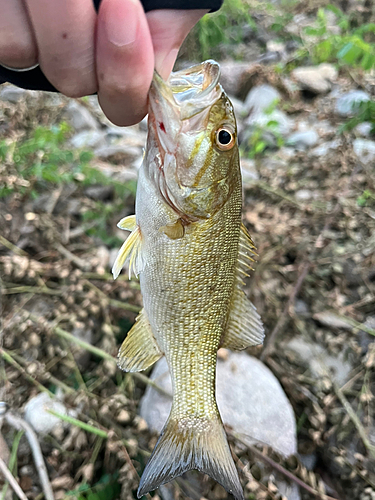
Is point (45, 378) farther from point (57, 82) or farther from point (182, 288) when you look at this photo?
point (57, 82)

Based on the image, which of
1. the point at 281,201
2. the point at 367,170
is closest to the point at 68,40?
the point at 281,201

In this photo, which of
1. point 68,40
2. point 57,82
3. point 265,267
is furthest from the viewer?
point 265,267

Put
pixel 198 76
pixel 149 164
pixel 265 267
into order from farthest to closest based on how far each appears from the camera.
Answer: pixel 265 267, pixel 149 164, pixel 198 76

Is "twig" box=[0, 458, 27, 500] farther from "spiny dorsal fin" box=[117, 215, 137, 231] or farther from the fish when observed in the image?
"spiny dorsal fin" box=[117, 215, 137, 231]

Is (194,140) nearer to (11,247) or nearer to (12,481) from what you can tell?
(12,481)

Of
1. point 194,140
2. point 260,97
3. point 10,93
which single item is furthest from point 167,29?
point 260,97

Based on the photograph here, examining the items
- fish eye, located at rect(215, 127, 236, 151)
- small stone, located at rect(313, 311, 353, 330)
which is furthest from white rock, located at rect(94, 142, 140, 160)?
fish eye, located at rect(215, 127, 236, 151)

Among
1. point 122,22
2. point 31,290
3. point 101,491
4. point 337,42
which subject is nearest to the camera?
point 122,22

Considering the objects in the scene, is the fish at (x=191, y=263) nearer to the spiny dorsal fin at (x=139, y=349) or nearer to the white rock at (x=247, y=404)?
the spiny dorsal fin at (x=139, y=349)
